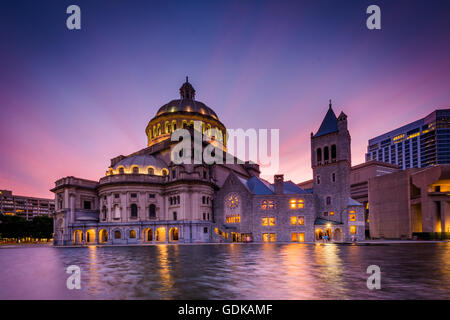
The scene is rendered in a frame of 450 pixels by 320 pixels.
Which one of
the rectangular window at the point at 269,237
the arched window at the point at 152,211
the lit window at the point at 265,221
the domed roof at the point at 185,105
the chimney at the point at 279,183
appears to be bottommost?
the rectangular window at the point at 269,237

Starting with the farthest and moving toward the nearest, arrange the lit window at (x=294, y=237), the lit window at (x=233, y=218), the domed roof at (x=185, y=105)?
the domed roof at (x=185, y=105)
the lit window at (x=233, y=218)
the lit window at (x=294, y=237)

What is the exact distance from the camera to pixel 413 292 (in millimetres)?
10992

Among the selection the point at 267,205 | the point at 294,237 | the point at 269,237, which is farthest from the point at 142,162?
the point at 294,237

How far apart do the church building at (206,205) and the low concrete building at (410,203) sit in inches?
940

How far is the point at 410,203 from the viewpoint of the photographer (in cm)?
7875

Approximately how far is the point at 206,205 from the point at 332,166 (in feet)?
91.6

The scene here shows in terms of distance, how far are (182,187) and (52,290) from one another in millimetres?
55375

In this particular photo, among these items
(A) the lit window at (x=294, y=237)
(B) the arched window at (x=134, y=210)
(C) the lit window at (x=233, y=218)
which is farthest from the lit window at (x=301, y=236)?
(B) the arched window at (x=134, y=210)

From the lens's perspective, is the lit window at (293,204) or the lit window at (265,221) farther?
the lit window at (265,221)

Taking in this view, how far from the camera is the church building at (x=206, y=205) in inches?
2450

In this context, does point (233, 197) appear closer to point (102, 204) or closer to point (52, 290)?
point (102, 204)

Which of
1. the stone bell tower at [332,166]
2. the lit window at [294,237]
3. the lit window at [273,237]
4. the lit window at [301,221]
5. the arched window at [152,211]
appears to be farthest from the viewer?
the arched window at [152,211]

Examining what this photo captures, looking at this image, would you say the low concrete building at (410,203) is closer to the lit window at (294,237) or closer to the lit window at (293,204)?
the lit window at (294,237)

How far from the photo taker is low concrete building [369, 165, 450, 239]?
72000 millimetres
